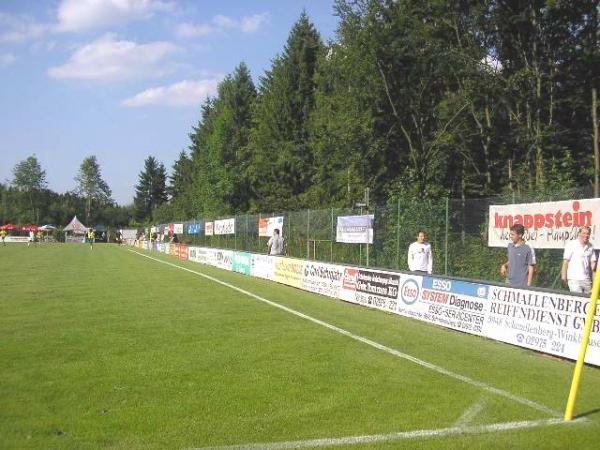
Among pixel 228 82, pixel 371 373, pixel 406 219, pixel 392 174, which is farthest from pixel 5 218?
pixel 371 373

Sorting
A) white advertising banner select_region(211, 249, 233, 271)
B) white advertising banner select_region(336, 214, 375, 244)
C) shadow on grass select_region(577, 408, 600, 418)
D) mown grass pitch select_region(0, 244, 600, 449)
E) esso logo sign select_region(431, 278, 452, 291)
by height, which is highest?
white advertising banner select_region(336, 214, 375, 244)

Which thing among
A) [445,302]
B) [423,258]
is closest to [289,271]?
[423,258]

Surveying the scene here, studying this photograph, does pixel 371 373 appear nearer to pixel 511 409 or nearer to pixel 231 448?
pixel 511 409

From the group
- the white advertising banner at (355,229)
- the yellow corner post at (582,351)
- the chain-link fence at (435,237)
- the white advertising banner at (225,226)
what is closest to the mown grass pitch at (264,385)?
the yellow corner post at (582,351)

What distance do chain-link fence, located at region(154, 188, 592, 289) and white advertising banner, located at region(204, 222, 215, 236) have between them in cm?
1793

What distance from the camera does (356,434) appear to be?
5.34 metres

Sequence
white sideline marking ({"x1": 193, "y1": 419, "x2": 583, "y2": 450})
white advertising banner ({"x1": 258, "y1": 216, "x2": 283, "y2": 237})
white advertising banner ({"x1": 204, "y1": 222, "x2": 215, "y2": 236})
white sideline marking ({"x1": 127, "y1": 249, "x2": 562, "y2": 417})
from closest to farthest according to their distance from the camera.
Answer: white sideline marking ({"x1": 193, "y1": 419, "x2": 583, "y2": 450}), white sideline marking ({"x1": 127, "y1": 249, "x2": 562, "y2": 417}), white advertising banner ({"x1": 258, "y1": 216, "x2": 283, "y2": 237}), white advertising banner ({"x1": 204, "y1": 222, "x2": 215, "y2": 236})

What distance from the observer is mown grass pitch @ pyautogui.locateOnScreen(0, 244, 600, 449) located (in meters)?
5.33

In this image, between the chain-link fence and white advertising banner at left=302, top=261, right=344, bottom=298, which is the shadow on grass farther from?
white advertising banner at left=302, top=261, right=344, bottom=298

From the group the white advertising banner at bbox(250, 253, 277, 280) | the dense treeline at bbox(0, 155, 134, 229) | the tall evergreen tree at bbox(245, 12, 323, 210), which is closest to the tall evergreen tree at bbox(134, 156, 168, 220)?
the dense treeline at bbox(0, 155, 134, 229)

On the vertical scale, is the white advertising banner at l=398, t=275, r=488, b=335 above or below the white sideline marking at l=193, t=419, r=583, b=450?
above

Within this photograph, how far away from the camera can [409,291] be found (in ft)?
45.1

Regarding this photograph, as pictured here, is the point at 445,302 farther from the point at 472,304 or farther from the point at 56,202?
the point at 56,202

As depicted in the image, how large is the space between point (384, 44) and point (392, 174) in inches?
270
